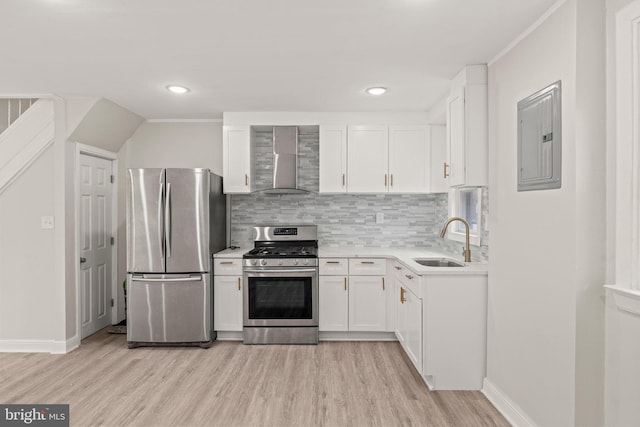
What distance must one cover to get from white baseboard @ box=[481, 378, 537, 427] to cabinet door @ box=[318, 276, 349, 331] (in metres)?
1.51

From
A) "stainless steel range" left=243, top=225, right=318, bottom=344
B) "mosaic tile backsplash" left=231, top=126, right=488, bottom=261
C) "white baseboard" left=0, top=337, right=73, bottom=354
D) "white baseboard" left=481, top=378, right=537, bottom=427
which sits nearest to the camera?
"white baseboard" left=481, top=378, right=537, bottom=427

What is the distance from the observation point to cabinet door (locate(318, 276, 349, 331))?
3990mm

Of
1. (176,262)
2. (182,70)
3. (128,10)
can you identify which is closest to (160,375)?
(176,262)

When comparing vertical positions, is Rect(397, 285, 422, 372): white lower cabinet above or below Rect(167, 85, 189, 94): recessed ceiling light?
below

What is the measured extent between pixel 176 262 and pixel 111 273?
1.31 m

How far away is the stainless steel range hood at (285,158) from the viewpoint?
166 inches

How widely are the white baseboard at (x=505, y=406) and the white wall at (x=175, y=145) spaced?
139 inches

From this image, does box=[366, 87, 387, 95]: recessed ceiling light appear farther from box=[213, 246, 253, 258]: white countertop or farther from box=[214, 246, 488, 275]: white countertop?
box=[213, 246, 253, 258]: white countertop

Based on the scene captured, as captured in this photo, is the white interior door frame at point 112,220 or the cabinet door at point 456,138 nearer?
the cabinet door at point 456,138

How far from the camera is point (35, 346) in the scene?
3674 millimetres

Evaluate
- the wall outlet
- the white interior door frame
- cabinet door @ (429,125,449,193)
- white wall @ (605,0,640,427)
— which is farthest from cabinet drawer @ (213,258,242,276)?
white wall @ (605,0,640,427)

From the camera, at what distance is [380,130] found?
4.22 meters

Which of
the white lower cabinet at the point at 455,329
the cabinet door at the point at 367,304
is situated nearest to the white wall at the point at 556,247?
the white lower cabinet at the point at 455,329

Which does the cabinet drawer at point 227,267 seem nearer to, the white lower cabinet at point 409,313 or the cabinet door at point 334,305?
the cabinet door at point 334,305
